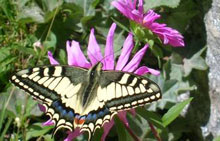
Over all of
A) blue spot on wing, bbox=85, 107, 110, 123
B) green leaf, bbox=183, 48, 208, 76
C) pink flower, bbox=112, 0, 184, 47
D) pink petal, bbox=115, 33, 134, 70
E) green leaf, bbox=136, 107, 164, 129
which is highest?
pink flower, bbox=112, 0, 184, 47

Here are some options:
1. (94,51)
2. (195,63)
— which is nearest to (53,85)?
(94,51)

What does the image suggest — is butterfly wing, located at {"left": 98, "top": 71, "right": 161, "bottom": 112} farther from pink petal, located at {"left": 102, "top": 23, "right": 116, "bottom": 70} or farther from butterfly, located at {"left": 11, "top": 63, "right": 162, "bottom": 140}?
pink petal, located at {"left": 102, "top": 23, "right": 116, "bottom": 70}

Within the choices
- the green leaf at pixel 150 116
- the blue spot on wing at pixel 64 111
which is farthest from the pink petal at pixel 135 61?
the blue spot on wing at pixel 64 111

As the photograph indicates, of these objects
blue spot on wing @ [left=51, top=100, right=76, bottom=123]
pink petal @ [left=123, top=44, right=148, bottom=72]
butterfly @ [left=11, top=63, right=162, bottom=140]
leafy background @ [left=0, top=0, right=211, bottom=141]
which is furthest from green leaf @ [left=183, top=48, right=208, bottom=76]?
blue spot on wing @ [left=51, top=100, right=76, bottom=123]

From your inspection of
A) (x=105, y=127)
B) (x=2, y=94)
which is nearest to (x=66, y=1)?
(x=2, y=94)

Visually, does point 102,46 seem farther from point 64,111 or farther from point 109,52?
point 64,111

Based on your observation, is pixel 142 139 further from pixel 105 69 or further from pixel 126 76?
pixel 126 76
